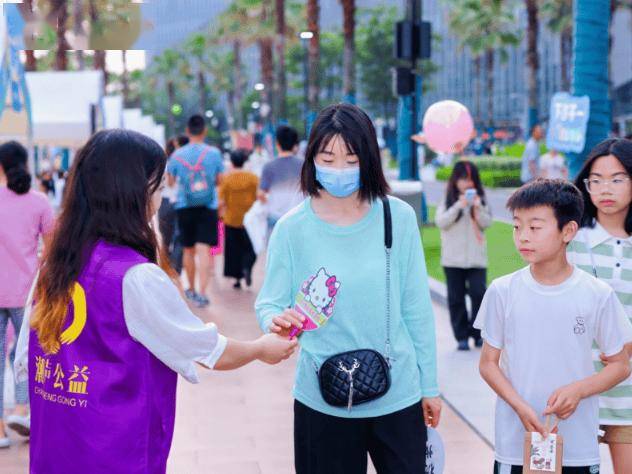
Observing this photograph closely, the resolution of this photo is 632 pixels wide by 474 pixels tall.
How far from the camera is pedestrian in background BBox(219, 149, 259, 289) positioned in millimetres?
13180

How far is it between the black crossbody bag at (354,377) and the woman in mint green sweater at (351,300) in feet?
0.13

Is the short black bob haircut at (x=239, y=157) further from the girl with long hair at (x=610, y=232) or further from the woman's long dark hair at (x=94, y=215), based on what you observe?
the woman's long dark hair at (x=94, y=215)

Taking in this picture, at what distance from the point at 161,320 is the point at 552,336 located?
4.46 feet

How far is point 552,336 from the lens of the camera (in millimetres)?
3512

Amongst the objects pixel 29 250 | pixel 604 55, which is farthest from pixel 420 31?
pixel 29 250

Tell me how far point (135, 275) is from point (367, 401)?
0.95 meters

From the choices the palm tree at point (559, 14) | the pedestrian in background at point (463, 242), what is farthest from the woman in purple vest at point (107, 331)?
the palm tree at point (559, 14)

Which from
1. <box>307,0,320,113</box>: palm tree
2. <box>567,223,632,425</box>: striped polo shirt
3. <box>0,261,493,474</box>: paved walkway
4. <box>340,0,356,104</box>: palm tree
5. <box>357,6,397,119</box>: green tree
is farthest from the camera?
<box>357,6,397,119</box>: green tree

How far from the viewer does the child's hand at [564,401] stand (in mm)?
3436

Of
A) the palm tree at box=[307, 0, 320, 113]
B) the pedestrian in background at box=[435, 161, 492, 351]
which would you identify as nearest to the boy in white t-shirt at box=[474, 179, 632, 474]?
the pedestrian in background at box=[435, 161, 492, 351]

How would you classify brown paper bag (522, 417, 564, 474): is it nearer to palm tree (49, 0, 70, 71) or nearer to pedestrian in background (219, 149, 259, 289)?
pedestrian in background (219, 149, 259, 289)

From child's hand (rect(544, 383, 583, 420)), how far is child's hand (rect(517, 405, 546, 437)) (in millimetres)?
42

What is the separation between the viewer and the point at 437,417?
3.55 m

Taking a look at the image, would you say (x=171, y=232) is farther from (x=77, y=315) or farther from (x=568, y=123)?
(x=77, y=315)
